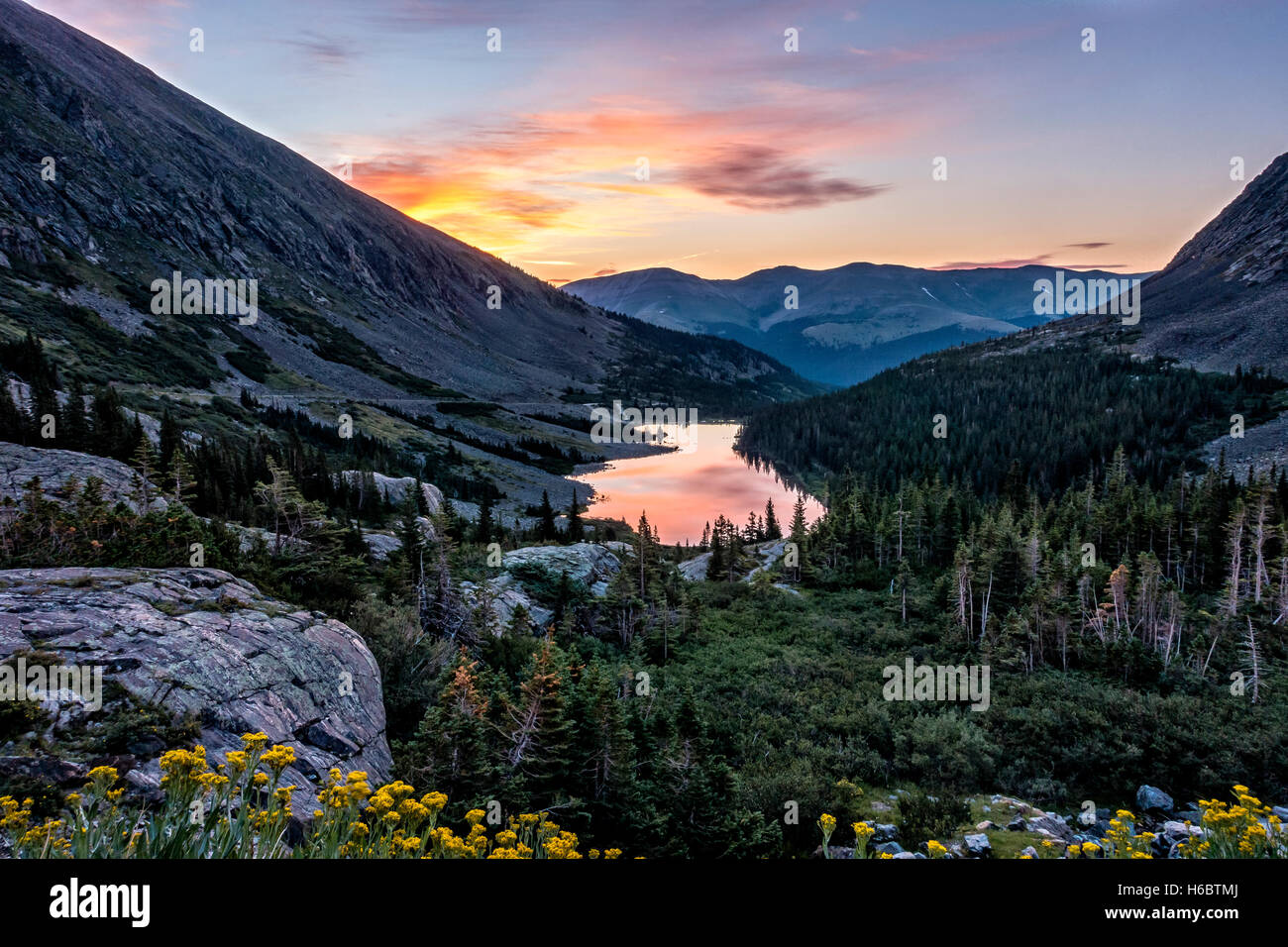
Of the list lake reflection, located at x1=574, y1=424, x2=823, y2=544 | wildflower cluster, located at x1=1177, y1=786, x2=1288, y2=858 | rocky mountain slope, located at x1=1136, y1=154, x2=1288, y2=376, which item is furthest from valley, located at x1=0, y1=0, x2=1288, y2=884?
rocky mountain slope, located at x1=1136, y1=154, x2=1288, y2=376

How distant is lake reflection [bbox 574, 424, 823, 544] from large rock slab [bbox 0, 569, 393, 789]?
69.9 m

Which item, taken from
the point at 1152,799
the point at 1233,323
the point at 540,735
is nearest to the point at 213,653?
the point at 540,735

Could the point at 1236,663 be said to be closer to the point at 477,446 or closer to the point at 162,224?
the point at 477,446

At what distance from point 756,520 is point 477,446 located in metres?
64.7

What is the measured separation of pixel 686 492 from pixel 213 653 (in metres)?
109

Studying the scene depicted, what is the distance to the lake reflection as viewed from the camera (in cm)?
9556

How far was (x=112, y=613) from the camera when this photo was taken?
971 cm

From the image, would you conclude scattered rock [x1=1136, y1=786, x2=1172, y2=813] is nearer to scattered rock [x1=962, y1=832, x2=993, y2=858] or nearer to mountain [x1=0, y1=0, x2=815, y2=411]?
scattered rock [x1=962, y1=832, x2=993, y2=858]

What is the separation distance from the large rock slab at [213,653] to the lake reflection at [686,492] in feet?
229

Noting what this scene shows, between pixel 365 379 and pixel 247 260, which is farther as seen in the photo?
pixel 247 260

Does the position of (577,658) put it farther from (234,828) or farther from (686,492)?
(686,492)

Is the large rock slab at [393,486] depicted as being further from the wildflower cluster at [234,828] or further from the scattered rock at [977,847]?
the wildflower cluster at [234,828]

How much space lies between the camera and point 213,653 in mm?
9805

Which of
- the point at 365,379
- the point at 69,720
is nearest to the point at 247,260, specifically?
the point at 365,379
